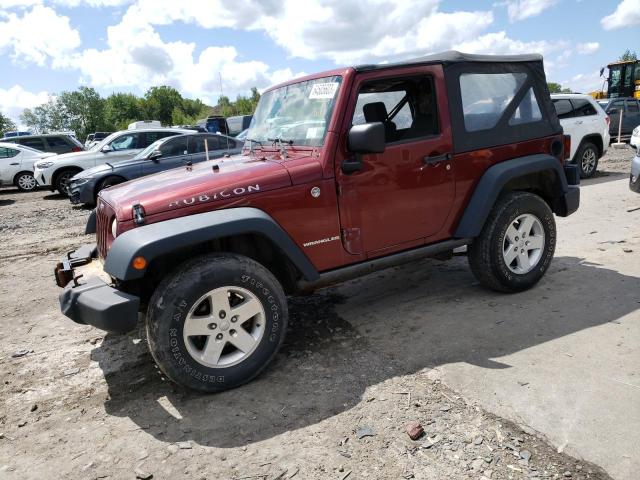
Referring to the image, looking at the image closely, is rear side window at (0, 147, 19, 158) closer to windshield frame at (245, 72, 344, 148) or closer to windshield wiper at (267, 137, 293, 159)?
windshield frame at (245, 72, 344, 148)

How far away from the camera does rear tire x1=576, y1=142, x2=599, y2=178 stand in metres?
10.7

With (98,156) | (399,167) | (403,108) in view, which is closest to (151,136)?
(98,156)

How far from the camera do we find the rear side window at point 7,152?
50.3 feet

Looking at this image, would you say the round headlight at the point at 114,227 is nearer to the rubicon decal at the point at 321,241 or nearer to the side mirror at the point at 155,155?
the rubicon decal at the point at 321,241

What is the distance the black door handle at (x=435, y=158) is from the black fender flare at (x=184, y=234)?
4.21 ft

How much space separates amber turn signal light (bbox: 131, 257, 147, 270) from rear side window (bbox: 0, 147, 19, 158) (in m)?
15.5

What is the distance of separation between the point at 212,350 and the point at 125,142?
1139 cm

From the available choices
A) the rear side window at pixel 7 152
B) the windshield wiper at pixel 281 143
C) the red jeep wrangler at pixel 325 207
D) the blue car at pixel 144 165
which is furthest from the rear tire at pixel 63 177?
the windshield wiper at pixel 281 143

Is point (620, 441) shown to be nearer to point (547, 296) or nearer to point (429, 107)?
point (547, 296)

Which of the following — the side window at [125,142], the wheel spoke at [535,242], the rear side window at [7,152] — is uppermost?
the rear side window at [7,152]

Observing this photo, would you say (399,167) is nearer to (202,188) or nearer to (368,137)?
(368,137)

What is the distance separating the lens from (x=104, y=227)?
3.51m

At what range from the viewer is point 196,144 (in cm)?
1080

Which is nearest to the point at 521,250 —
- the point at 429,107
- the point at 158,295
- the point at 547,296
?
the point at 547,296
